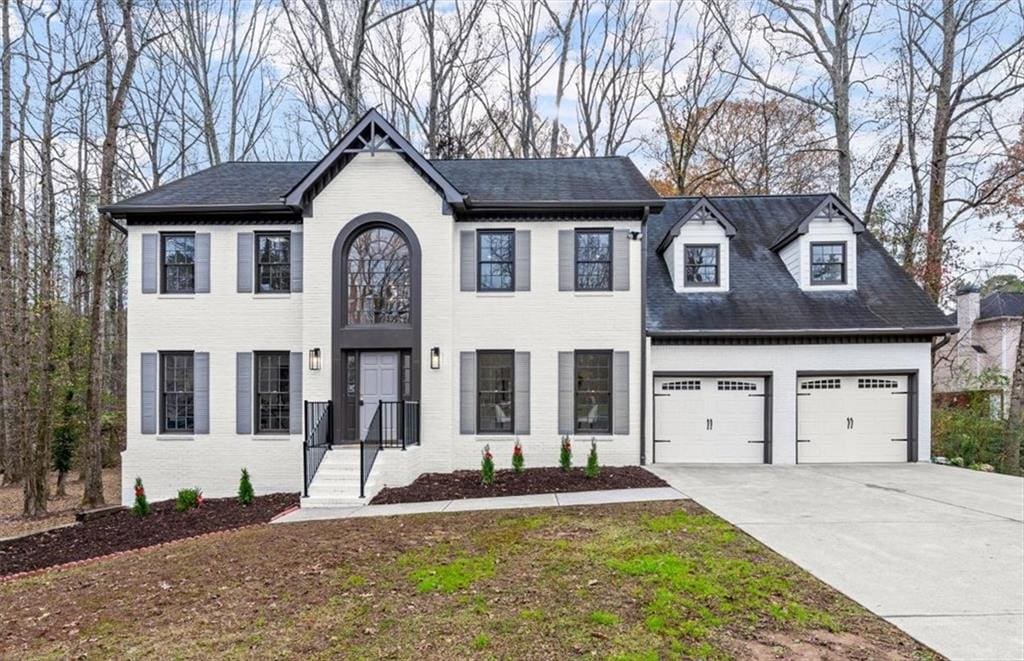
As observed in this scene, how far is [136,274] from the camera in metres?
12.0

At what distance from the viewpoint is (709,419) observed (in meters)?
12.5

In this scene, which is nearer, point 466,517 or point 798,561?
point 798,561

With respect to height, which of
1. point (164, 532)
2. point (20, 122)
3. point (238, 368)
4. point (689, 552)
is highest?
point (20, 122)

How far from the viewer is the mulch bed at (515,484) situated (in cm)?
974

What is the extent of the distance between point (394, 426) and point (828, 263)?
11092 mm

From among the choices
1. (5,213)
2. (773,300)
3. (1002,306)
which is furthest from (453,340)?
(1002,306)

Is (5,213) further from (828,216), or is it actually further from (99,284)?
(828,216)

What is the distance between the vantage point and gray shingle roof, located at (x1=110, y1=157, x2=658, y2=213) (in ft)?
39.1

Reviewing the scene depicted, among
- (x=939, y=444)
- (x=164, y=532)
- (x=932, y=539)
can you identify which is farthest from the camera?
(x=939, y=444)

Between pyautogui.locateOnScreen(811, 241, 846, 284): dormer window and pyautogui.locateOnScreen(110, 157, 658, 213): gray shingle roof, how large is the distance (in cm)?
470

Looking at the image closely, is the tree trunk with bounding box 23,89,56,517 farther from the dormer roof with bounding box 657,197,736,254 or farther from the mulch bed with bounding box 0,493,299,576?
the dormer roof with bounding box 657,197,736,254

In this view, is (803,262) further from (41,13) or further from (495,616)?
(41,13)

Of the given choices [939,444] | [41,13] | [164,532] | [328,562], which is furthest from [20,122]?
[939,444]

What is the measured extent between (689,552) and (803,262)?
9.75m
